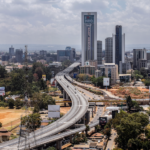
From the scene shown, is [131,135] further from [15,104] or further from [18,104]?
[15,104]

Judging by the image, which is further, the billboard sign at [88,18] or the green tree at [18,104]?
the billboard sign at [88,18]

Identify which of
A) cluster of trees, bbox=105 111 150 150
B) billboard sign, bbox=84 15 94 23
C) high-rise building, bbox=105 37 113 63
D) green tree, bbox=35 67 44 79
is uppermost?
billboard sign, bbox=84 15 94 23

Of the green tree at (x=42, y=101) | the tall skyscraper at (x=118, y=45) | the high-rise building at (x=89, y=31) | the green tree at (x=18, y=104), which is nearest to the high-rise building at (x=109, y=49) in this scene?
the tall skyscraper at (x=118, y=45)

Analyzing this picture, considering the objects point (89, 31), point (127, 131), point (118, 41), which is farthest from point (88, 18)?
point (127, 131)

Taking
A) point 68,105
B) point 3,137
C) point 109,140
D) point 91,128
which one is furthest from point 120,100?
point 3,137

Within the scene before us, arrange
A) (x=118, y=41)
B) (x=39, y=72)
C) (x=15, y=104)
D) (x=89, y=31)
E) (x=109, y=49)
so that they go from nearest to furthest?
(x=15, y=104)
(x=39, y=72)
(x=89, y=31)
(x=118, y=41)
(x=109, y=49)

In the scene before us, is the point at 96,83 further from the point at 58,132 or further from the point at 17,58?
the point at 17,58

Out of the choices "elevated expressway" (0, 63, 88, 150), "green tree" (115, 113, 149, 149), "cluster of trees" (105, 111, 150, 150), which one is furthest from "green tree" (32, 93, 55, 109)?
"green tree" (115, 113, 149, 149)

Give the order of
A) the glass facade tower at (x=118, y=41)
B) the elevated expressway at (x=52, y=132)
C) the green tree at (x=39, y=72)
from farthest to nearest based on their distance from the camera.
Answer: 1. the glass facade tower at (x=118, y=41)
2. the green tree at (x=39, y=72)
3. the elevated expressway at (x=52, y=132)

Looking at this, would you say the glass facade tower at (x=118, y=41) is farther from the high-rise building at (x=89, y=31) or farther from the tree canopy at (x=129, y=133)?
the tree canopy at (x=129, y=133)

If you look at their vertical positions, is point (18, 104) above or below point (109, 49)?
below

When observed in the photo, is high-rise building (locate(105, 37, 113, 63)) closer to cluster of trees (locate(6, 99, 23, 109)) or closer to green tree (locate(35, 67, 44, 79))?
green tree (locate(35, 67, 44, 79))
